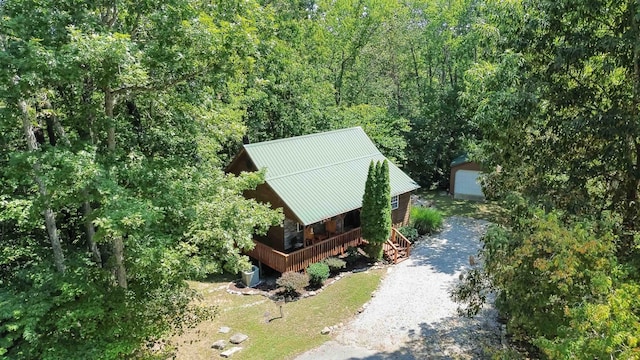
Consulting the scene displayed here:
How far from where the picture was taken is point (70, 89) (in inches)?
377

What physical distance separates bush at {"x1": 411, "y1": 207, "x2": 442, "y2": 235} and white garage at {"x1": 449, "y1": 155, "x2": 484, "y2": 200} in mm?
6764

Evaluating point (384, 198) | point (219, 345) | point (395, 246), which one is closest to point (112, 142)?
point (219, 345)

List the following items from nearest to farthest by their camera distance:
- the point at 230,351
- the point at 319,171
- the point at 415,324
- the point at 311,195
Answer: the point at 230,351 → the point at 415,324 → the point at 311,195 → the point at 319,171

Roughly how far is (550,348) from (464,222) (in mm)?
17821

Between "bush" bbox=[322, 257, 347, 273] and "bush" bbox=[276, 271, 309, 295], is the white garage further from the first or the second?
"bush" bbox=[276, 271, 309, 295]

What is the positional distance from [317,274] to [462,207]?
539 inches

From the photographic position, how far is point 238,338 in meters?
12.2

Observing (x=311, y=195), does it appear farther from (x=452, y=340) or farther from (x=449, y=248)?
(x=452, y=340)

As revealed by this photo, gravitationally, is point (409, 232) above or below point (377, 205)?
below

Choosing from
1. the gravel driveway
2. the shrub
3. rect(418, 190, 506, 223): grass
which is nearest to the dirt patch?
the shrub

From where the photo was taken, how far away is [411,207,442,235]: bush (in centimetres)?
2119

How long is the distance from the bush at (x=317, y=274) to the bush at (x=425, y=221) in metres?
7.22

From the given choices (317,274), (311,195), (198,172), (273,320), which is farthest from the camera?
(311,195)

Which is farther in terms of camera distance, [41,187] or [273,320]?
[273,320]
